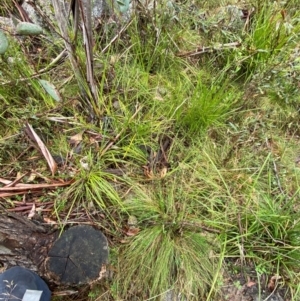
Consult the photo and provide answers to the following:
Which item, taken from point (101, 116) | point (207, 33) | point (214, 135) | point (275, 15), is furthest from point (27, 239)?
point (275, 15)

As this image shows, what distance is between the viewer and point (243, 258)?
1.40 meters

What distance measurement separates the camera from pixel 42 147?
1.57 metres

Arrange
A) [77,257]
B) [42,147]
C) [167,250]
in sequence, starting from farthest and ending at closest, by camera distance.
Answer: [42,147] < [167,250] < [77,257]

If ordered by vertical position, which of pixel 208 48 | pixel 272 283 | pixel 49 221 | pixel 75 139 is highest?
pixel 208 48

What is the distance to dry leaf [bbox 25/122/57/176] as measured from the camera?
1534 millimetres

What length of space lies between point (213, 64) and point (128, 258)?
1.32 meters

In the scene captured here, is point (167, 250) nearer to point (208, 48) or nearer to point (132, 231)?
point (132, 231)

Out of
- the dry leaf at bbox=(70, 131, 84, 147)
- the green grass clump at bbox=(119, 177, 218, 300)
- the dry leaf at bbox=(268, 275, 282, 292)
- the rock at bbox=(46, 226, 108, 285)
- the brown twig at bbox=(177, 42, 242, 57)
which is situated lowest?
the dry leaf at bbox=(268, 275, 282, 292)

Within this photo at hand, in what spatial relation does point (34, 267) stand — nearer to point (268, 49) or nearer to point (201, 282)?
point (201, 282)

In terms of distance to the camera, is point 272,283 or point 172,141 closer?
point 272,283

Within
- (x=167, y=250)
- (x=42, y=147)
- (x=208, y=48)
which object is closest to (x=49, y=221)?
(x=42, y=147)

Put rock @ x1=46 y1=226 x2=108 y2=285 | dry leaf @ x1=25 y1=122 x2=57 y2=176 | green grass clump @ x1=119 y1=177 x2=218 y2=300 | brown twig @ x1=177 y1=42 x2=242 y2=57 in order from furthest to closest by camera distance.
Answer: brown twig @ x1=177 y1=42 x2=242 y2=57 < dry leaf @ x1=25 y1=122 x2=57 y2=176 < green grass clump @ x1=119 y1=177 x2=218 y2=300 < rock @ x1=46 y1=226 x2=108 y2=285

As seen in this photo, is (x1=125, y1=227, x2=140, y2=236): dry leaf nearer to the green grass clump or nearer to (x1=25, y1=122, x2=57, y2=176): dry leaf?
the green grass clump

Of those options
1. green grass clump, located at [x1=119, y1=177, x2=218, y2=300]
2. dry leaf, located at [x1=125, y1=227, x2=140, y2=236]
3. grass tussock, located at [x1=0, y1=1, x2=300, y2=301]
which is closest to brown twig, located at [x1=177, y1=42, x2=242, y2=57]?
grass tussock, located at [x1=0, y1=1, x2=300, y2=301]
